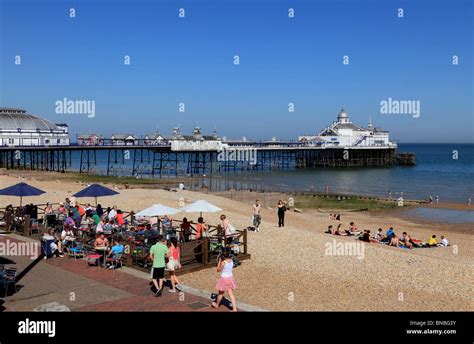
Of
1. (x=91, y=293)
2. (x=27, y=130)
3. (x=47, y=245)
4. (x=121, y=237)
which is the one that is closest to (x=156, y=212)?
(x=121, y=237)

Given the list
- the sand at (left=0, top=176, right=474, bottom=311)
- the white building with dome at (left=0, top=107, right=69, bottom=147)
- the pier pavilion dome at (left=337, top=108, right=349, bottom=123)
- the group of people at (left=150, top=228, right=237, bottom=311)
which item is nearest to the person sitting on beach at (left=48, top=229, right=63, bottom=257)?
the group of people at (left=150, top=228, right=237, bottom=311)

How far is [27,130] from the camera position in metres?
55.2

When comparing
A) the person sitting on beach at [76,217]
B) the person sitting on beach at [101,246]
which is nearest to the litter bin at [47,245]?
the person sitting on beach at [101,246]

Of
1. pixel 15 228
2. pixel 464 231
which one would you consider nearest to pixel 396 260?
Answer: pixel 15 228

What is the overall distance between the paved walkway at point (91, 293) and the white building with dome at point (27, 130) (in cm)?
4464

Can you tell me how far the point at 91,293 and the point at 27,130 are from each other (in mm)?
51096

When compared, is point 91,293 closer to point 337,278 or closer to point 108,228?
point 108,228

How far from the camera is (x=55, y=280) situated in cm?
1016

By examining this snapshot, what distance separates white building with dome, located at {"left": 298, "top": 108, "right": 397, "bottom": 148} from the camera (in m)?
85.8

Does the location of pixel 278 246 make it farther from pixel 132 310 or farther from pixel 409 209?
pixel 409 209

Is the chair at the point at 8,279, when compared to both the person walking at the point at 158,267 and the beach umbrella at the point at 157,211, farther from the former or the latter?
the beach umbrella at the point at 157,211

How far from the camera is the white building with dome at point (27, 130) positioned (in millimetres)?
53406

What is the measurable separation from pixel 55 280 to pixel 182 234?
3.88 meters

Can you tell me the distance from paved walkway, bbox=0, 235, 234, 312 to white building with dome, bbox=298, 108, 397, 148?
75054 mm
